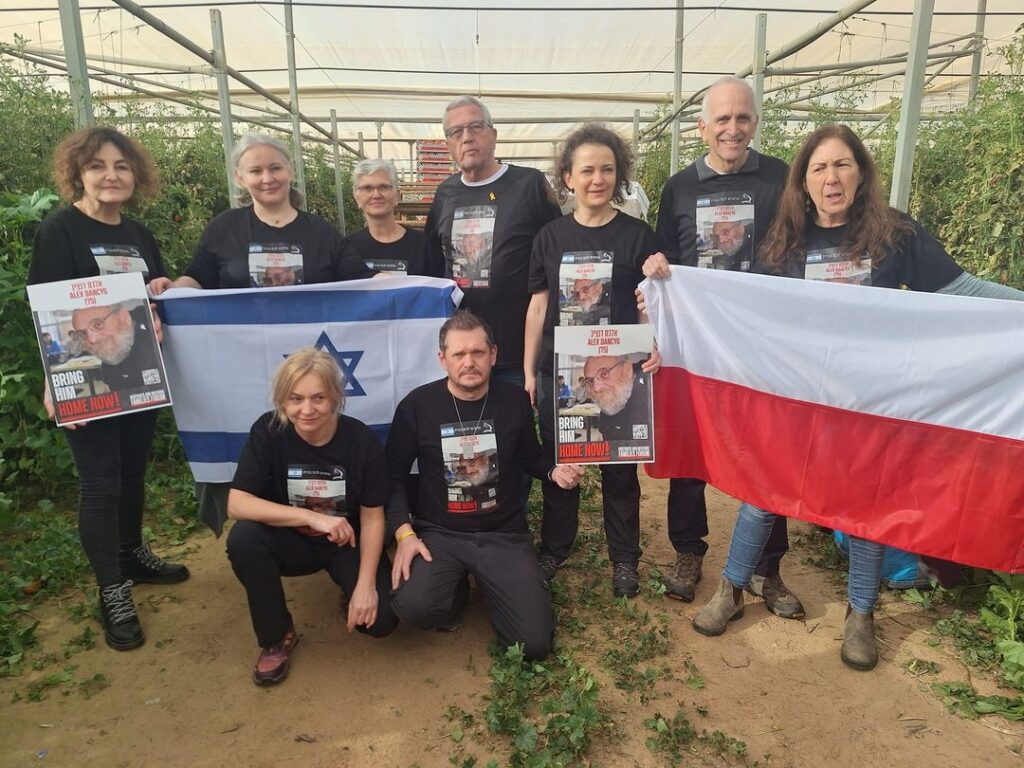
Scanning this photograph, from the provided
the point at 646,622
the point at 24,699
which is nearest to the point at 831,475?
the point at 646,622

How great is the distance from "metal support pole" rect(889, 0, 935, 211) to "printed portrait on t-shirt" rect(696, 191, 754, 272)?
146 centimetres

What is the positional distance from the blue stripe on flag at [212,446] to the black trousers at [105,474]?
0.18 m

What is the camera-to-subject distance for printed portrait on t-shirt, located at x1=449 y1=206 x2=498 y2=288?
318 centimetres

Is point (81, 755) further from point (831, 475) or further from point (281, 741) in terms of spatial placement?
point (831, 475)

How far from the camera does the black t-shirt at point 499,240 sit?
317 centimetres

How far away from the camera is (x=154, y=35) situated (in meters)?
11.4

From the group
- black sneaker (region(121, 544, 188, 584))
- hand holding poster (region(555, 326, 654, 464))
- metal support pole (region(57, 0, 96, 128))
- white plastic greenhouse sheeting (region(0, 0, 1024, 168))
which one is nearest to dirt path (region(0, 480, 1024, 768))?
black sneaker (region(121, 544, 188, 584))

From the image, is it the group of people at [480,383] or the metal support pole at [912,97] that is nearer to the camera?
the group of people at [480,383]

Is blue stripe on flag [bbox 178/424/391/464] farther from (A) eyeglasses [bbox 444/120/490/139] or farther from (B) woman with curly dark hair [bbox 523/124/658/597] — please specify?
(A) eyeglasses [bbox 444/120/490/139]

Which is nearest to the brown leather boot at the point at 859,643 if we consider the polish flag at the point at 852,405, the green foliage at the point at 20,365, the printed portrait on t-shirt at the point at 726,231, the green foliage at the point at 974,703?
the green foliage at the point at 974,703

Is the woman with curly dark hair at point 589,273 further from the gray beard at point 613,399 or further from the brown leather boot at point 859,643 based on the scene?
the brown leather boot at point 859,643

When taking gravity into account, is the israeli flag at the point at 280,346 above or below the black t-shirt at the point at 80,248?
below

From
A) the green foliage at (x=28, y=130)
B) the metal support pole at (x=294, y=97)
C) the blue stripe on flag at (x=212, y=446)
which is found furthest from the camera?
the metal support pole at (x=294, y=97)

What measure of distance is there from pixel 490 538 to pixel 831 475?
4.56 ft
